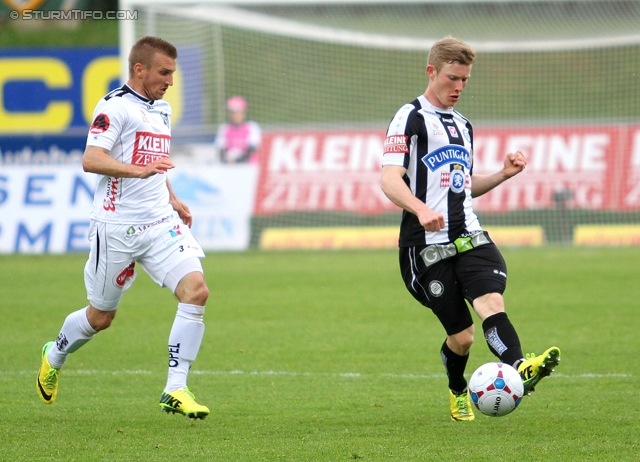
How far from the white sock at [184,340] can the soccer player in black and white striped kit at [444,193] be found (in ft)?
4.40

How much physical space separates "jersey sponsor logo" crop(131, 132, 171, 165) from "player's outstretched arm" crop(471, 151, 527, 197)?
2.04m

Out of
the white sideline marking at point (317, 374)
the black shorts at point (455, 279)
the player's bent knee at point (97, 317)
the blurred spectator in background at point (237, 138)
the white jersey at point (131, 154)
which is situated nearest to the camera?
the black shorts at point (455, 279)

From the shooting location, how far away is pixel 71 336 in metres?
6.60

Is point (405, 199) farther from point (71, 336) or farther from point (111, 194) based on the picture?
point (71, 336)

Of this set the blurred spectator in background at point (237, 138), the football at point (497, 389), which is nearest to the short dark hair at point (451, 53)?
the football at point (497, 389)

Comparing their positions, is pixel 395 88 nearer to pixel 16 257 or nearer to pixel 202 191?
A: pixel 202 191

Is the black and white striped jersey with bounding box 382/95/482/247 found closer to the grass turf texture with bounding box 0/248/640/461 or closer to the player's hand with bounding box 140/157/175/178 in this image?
the grass turf texture with bounding box 0/248/640/461

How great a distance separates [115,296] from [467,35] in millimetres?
16537

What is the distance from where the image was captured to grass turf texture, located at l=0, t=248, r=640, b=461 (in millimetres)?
5449

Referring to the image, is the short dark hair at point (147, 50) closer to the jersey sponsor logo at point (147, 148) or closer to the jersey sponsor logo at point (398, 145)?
the jersey sponsor logo at point (147, 148)

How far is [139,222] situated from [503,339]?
241 cm

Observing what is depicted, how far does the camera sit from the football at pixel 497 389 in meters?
5.26

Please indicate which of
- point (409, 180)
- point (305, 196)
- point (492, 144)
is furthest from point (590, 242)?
point (409, 180)

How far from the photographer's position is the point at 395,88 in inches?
898
